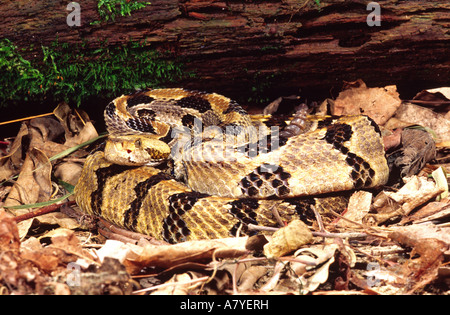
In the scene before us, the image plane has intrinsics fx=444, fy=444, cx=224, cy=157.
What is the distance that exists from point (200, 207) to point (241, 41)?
1602 mm

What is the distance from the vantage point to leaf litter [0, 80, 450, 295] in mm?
2180

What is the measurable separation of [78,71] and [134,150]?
1.04 metres

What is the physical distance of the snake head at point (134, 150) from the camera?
11.1 feet

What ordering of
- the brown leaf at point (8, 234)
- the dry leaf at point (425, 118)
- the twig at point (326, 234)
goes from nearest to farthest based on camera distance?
the brown leaf at point (8, 234) < the twig at point (326, 234) < the dry leaf at point (425, 118)

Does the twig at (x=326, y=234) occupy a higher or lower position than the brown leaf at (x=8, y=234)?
lower

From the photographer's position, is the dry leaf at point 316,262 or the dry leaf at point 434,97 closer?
the dry leaf at point 316,262

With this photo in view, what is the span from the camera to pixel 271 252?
2.45 m

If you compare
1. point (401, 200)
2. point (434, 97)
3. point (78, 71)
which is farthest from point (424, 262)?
point (78, 71)

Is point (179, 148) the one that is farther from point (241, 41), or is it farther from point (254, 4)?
point (254, 4)

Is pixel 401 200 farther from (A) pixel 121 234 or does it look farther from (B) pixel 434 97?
(A) pixel 121 234

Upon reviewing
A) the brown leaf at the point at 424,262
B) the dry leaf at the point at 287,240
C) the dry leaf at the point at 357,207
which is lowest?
the dry leaf at the point at 357,207

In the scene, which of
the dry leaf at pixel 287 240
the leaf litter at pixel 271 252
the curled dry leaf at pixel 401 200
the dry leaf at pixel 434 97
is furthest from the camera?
the dry leaf at pixel 434 97

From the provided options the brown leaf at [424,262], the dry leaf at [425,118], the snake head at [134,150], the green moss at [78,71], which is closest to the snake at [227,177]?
the snake head at [134,150]

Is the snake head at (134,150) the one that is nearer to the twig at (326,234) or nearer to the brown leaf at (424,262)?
the twig at (326,234)
